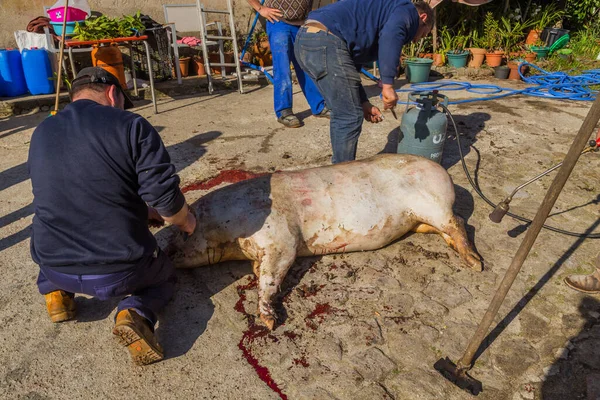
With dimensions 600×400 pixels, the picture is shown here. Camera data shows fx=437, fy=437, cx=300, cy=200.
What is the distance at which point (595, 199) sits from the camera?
3885 millimetres

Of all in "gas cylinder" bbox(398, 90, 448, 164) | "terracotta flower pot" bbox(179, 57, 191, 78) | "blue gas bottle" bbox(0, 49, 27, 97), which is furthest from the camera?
"terracotta flower pot" bbox(179, 57, 191, 78)

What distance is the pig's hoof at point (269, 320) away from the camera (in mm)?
2486

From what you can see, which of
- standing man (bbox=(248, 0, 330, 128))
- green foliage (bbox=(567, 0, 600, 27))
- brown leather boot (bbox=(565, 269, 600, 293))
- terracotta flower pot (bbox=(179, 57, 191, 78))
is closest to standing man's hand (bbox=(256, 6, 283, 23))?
standing man (bbox=(248, 0, 330, 128))

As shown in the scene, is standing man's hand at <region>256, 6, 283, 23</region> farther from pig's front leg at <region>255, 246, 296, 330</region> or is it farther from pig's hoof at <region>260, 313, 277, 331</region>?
pig's hoof at <region>260, 313, 277, 331</region>

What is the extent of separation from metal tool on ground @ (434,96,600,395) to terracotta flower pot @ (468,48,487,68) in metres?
8.11

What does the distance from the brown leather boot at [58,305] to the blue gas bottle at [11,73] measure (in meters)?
5.39

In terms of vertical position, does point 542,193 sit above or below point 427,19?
below


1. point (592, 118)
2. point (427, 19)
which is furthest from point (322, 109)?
point (592, 118)

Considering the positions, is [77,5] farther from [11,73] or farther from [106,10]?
[11,73]

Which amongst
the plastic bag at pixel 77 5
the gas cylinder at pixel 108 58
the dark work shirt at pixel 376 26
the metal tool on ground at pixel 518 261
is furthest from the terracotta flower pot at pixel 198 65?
the metal tool on ground at pixel 518 261

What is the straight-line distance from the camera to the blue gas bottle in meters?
6.34

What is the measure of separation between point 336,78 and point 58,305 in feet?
8.37

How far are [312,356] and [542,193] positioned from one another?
2856 millimetres

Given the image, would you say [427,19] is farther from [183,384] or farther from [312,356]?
[183,384]
